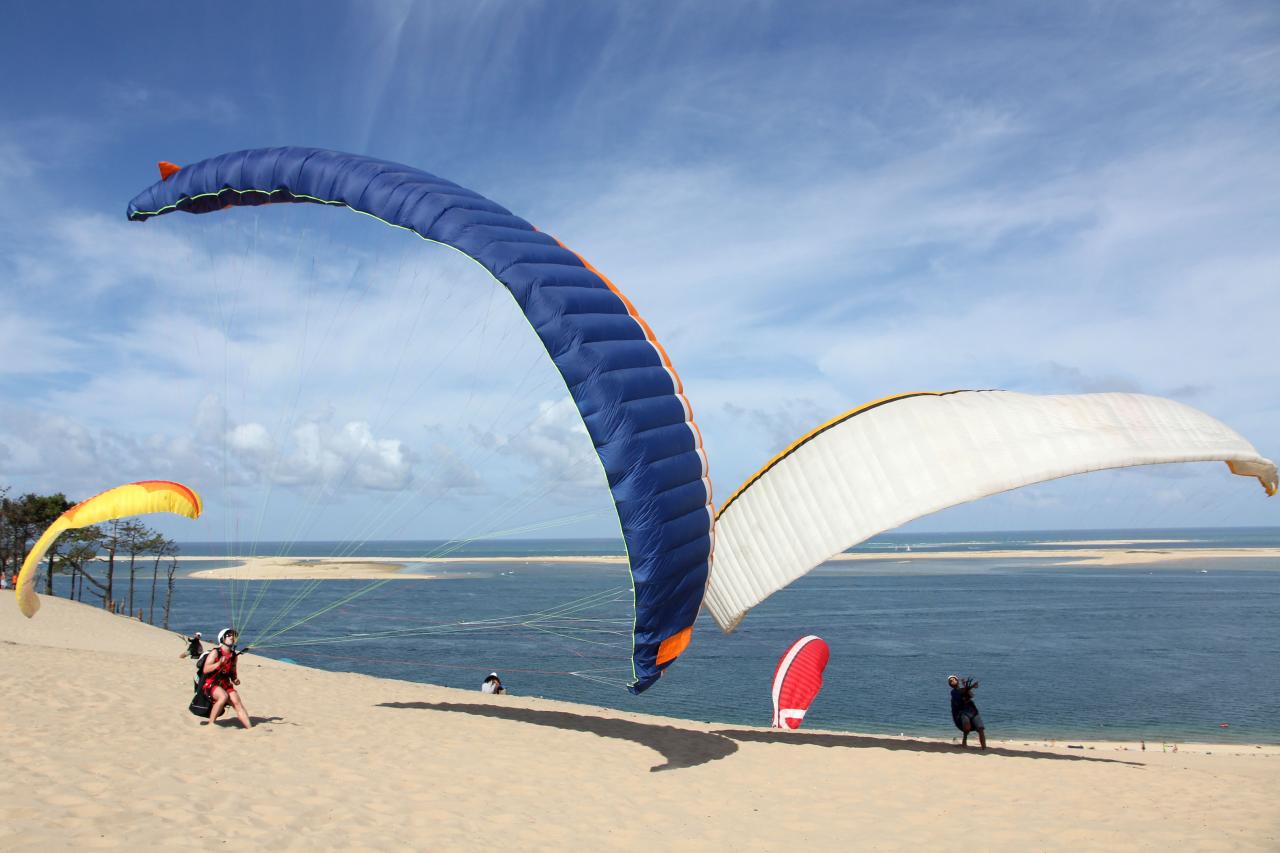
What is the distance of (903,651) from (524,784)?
26.0m

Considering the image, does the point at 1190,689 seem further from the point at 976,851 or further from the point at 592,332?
the point at 592,332

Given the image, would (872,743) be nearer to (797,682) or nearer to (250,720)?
(797,682)

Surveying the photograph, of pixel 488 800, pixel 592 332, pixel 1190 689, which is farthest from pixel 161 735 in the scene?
pixel 1190 689

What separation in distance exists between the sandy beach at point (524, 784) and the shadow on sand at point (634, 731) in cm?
6

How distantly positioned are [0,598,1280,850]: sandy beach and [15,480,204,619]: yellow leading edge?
112cm

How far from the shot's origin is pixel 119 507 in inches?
355

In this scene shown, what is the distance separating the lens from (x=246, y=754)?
7.23 m

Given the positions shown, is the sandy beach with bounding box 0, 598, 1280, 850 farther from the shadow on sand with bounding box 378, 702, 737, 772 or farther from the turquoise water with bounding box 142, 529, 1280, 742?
the turquoise water with bounding box 142, 529, 1280, 742

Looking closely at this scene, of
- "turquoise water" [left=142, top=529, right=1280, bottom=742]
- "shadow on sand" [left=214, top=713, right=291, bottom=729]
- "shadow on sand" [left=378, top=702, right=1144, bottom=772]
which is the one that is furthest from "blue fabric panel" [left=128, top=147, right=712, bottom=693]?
"turquoise water" [left=142, top=529, right=1280, bottom=742]

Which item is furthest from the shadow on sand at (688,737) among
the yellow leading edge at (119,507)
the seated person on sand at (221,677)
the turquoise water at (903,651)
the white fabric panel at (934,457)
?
the yellow leading edge at (119,507)

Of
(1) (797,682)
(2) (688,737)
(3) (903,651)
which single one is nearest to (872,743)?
(2) (688,737)

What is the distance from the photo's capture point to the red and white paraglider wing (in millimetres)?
13148

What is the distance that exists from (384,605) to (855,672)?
3380 cm

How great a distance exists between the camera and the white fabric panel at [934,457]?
7.91 meters
